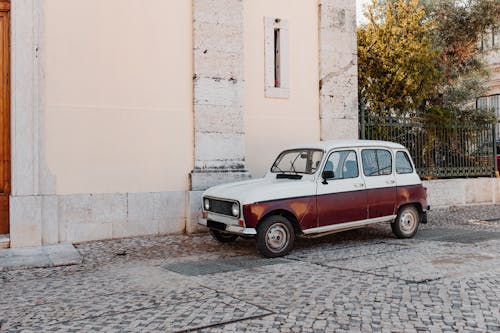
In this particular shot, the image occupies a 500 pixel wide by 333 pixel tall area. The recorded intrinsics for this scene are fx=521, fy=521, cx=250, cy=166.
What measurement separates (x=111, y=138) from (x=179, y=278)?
3892 millimetres

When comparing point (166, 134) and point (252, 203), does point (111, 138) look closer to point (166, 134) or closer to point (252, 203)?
point (166, 134)

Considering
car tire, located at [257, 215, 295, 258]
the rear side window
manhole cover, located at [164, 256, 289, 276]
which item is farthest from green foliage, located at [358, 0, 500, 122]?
manhole cover, located at [164, 256, 289, 276]

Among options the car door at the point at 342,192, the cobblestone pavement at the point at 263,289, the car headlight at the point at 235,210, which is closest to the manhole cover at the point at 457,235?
the cobblestone pavement at the point at 263,289

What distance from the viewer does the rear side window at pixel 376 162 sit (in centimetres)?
848

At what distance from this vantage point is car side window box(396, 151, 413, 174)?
8.91 meters

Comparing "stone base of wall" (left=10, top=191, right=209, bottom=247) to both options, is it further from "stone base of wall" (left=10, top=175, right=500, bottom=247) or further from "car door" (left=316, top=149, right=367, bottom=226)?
"car door" (left=316, top=149, right=367, bottom=226)

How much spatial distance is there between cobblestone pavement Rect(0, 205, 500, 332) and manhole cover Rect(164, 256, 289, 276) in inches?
0.6

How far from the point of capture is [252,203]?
23.6 feet

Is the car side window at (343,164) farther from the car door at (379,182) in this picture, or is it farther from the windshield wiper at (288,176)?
the windshield wiper at (288,176)

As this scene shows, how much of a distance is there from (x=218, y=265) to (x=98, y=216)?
3060 mm

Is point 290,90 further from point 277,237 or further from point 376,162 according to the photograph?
point 277,237

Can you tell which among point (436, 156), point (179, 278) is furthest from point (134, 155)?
point (436, 156)

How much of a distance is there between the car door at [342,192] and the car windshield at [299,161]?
20cm

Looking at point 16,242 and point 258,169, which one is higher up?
point 258,169
